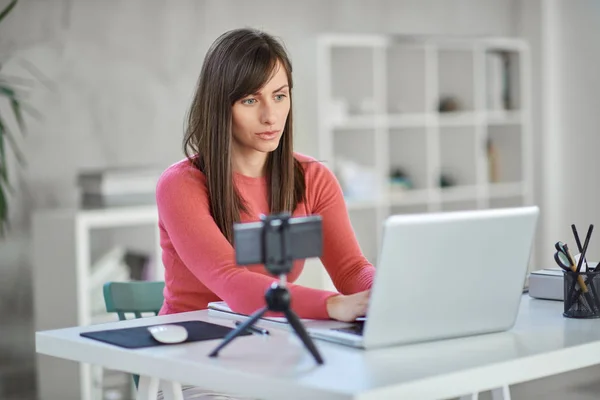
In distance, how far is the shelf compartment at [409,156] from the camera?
18.9ft

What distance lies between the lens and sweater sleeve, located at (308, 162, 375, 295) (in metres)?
2.45

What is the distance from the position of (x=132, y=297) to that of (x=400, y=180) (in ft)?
10.9

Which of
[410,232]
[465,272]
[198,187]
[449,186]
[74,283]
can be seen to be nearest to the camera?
[410,232]

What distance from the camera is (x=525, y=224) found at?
71.0 inches

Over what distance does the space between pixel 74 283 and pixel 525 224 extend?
275 cm

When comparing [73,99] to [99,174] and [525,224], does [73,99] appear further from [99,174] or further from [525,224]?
[525,224]

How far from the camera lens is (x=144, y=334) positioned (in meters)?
1.88

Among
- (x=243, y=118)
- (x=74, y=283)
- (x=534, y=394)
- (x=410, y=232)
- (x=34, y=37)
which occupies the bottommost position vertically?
(x=534, y=394)

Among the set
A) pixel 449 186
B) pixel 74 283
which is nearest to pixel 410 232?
pixel 74 283

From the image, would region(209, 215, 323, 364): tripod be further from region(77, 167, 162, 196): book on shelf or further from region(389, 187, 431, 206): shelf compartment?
region(389, 187, 431, 206): shelf compartment

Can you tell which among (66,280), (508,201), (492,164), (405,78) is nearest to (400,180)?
(405,78)

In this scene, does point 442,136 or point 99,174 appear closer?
point 99,174

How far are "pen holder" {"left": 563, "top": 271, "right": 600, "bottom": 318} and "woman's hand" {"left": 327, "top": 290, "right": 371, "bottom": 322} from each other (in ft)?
1.40

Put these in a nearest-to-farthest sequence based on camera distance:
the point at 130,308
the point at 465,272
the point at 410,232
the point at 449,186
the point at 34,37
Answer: the point at 410,232
the point at 465,272
the point at 130,308
the point at 34,37
the point at 449,186
